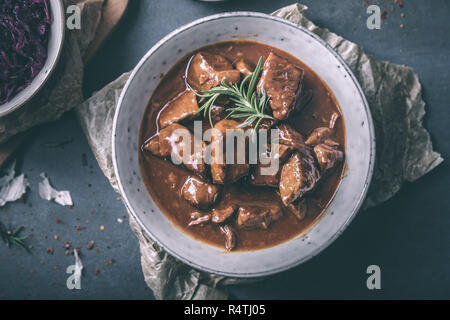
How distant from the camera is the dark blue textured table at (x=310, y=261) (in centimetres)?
308

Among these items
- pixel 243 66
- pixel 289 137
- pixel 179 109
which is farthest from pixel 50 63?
pixel 289 137

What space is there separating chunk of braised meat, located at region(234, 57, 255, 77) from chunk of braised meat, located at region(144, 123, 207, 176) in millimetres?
544

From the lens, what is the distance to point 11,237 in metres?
3.25

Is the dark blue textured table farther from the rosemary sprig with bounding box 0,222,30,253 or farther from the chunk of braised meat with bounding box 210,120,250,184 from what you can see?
the chunk of braised meat with bounding box 210,120,250,184

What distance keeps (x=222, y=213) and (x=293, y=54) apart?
119cm

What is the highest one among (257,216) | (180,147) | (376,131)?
(376,131)

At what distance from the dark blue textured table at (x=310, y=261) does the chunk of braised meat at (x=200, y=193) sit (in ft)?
2.63

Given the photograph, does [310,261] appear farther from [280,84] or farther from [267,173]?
[280,84]

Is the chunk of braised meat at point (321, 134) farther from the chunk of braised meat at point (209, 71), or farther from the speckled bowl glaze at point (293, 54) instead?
the chunk of braised meat at point (209, 71)

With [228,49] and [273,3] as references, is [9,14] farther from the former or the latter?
[273,3]

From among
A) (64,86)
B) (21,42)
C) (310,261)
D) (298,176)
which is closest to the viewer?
(298,176)

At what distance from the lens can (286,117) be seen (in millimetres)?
2590

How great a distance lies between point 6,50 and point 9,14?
251 mm

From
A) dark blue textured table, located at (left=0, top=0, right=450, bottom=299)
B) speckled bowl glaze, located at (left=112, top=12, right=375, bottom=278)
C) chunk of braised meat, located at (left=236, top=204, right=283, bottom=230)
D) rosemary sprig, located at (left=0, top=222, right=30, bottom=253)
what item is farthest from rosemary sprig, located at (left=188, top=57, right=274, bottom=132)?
rosemary sprig, located at (left=0, top=222, right=30, bottom=253)
